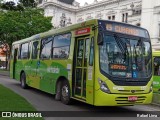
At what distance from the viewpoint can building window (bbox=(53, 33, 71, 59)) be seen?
14073mm

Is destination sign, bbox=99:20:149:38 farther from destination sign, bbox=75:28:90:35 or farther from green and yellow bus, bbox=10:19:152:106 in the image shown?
destination sign, bbox=75:28:90:35

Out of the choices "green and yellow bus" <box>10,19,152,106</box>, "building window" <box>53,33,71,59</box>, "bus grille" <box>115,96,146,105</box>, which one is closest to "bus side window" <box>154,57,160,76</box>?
"building window" <box>53,33,71,59</box>

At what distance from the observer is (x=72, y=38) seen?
44.9ft

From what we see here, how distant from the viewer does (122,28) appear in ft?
40.5

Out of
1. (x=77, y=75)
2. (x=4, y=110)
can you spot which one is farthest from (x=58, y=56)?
(x=4, y=110)

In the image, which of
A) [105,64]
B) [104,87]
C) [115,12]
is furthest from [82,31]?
[115,12]

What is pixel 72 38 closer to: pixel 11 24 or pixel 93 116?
pixel 93 116

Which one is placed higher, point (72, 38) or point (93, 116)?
point (72, 38)

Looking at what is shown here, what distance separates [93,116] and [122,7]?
49.9 m

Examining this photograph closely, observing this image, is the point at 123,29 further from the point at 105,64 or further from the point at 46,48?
the point at 46,48

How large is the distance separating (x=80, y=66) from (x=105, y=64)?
1.43 metres

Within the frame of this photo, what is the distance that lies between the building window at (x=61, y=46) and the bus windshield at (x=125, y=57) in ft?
8.38

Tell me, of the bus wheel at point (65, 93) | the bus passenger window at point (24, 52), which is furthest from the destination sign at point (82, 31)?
the bus passenger window at point (24, 52)

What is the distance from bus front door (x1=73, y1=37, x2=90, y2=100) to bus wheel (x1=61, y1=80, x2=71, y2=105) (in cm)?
67
